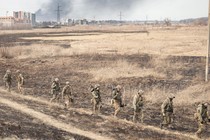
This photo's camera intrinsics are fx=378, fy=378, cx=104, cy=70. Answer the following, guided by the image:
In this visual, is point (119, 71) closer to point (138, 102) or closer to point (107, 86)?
point (107, 86)

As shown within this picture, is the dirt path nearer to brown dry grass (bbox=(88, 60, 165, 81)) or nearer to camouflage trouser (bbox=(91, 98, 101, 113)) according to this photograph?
camouflage trouser (bbox=(91, 98, 101, 113))

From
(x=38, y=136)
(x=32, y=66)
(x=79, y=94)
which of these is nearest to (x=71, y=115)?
(x=38, y=136)

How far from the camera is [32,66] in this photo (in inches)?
1428

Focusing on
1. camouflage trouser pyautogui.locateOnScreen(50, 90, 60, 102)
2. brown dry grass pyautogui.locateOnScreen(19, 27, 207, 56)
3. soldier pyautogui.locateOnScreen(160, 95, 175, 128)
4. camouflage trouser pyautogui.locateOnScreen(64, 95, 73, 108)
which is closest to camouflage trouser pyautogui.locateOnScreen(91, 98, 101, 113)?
camouflage trouser pyautogui.locateOnScreen(64, 95, 73, 108)

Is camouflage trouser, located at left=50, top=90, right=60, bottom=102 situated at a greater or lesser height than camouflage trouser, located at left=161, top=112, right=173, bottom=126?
greater

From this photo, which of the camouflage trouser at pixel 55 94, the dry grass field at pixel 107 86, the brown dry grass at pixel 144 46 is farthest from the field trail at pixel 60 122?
the brown dry grass at pixel 144 46

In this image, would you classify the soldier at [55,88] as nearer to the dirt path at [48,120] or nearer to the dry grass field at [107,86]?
the dry grass field at [107,86]

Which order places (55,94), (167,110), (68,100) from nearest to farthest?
(167,110) → (68,100) → (55,94)

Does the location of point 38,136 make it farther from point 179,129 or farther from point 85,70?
point 85,70

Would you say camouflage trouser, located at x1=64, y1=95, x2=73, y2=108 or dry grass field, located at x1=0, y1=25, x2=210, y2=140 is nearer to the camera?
dry grass field, located at x1=0, y1=25, x2=210, y2=140

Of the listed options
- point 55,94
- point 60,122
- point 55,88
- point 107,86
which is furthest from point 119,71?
point 60,122

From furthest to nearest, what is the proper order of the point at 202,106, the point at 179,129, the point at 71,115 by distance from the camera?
the point at 71,115 → the point at 179,129 → the point at 202,106

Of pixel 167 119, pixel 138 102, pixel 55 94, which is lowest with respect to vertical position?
pixel 167 119

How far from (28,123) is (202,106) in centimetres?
744
